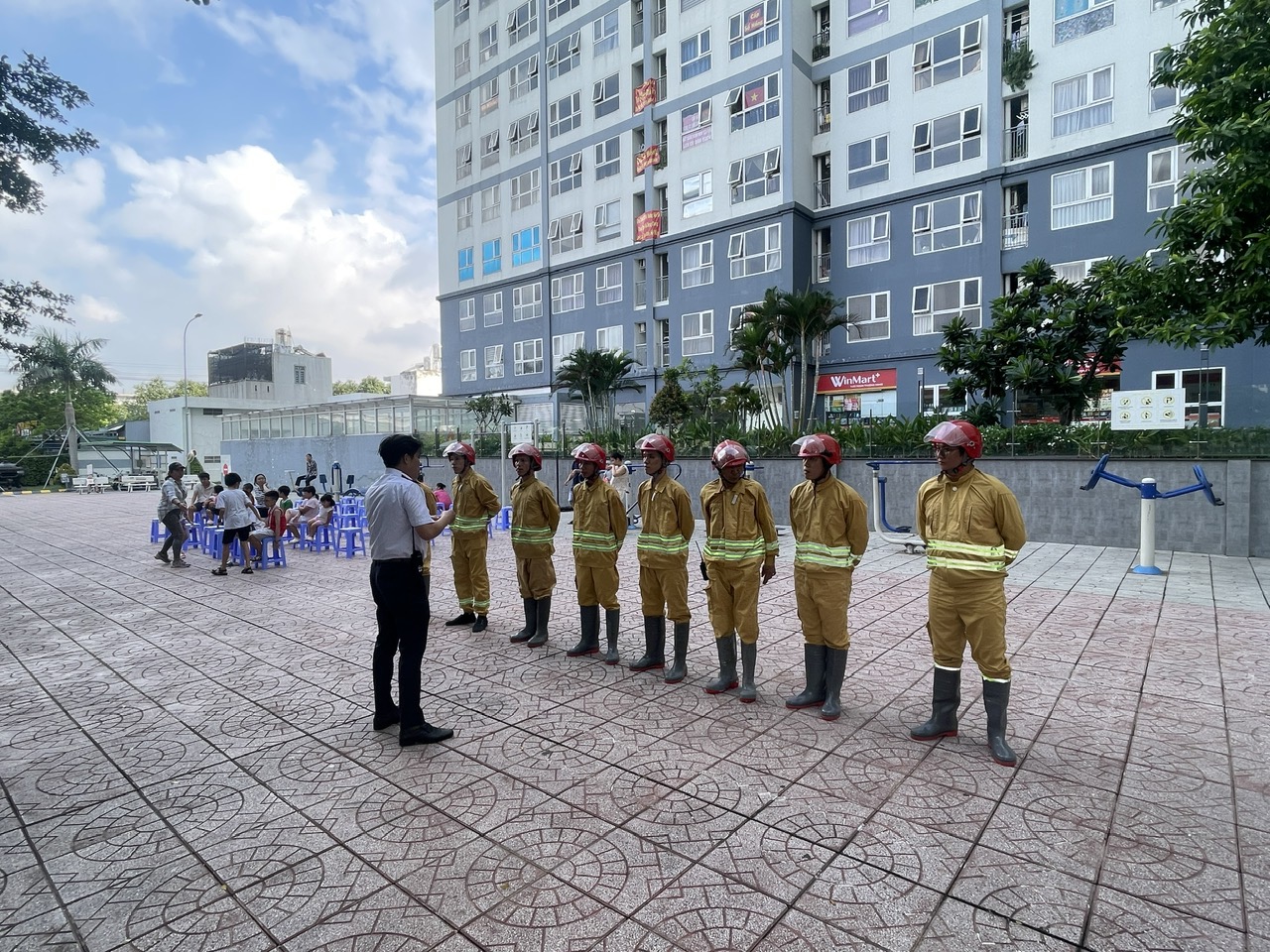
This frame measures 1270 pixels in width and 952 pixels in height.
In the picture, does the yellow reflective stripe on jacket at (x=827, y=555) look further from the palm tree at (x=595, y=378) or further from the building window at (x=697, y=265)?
the building window at (x=697, y=265)

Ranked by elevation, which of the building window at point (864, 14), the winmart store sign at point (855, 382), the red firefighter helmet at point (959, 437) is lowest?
the red firefighter helmet at point (959, 437)

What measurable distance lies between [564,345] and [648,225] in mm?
6948

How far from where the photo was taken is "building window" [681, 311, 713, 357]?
29.3 meters

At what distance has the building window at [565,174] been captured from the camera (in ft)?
111

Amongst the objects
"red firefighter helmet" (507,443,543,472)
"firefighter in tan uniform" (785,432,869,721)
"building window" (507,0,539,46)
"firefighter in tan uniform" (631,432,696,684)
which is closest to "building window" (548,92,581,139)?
"building window" (507,0,539,46)

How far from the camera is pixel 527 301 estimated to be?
36031mm

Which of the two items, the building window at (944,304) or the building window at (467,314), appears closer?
the building window at (944,304)

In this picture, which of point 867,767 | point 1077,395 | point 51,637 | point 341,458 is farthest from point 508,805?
point 341,458

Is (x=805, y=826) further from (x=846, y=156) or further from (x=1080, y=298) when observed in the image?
(x=846, y=156)

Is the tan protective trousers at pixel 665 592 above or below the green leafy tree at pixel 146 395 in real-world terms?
below

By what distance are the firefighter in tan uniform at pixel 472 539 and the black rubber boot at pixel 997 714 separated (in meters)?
4.70

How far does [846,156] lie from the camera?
86.8 ft

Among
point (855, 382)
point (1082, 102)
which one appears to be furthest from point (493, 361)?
point (1082, 102)

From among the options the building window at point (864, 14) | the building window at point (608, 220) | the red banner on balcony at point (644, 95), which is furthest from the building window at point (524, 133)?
the building window at point (864, 14)
